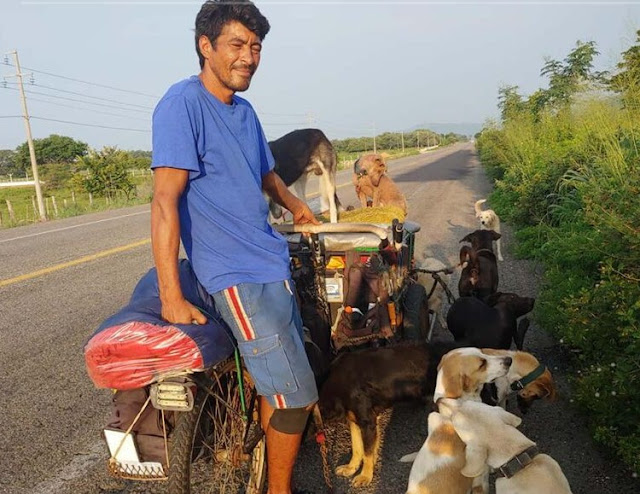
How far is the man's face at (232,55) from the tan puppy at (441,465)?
1.96m

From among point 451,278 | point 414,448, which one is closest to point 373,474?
point 414,448

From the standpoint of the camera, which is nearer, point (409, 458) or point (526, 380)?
point (409, 458)

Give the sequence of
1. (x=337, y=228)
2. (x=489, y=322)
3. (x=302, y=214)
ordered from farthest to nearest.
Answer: (x=489, y=322) → (x=337, y=228) → (x=302, y=214)

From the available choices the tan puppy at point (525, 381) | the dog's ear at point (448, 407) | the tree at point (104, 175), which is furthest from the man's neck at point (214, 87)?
the tree at point (104, 175)

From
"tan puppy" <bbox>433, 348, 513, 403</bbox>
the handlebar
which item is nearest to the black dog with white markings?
the handlebar

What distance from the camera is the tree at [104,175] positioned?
2845 centimetres

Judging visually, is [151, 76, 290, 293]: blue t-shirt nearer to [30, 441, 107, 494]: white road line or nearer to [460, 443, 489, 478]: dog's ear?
[460, 443, 489, 478]: dog's ear

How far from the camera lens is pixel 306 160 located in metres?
5.84

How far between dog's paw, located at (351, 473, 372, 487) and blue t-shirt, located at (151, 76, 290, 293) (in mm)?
1505

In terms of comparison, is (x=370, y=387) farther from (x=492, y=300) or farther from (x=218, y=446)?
(x=492, y=300)

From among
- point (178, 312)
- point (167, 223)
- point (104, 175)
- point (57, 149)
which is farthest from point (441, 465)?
point (57, 149)

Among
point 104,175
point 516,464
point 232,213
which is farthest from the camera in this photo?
point 104,175

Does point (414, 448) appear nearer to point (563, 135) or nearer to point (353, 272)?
point (353, 272)

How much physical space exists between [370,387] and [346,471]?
52 centimetres
